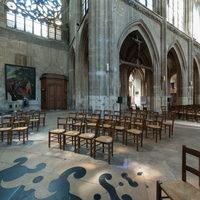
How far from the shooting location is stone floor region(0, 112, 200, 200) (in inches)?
140

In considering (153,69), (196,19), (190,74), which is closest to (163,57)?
(153,69)

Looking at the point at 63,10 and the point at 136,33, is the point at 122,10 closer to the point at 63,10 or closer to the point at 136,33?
the point at 136,33

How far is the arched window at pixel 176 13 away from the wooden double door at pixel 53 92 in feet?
42.7

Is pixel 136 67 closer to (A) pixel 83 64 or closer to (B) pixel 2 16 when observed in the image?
(A) pixel 83 64

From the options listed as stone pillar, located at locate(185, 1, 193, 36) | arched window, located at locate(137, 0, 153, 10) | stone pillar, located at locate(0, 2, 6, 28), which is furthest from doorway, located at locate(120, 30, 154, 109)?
stone pillar, located at locate(0, 2, 6, 28)

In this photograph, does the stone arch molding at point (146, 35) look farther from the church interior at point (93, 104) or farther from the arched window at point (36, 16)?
Answer: the arched window at point (36, 16)

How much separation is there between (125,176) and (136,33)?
16.0 m

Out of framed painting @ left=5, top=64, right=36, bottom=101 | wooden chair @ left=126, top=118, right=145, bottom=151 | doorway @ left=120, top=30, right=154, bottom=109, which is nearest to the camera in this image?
wooden chair @ left=126, top=118, right=145, bottom=151

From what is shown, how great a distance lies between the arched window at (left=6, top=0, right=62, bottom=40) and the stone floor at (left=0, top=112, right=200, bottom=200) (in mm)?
15196

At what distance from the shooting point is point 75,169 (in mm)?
4363

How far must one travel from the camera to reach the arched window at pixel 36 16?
58.2ft

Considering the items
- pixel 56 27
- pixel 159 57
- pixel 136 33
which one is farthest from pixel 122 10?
pixel 56 27

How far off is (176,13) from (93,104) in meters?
16.9

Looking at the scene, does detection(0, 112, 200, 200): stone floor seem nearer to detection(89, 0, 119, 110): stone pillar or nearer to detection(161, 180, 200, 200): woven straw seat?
detection(161, 180, 200, 200): woven straw seat
